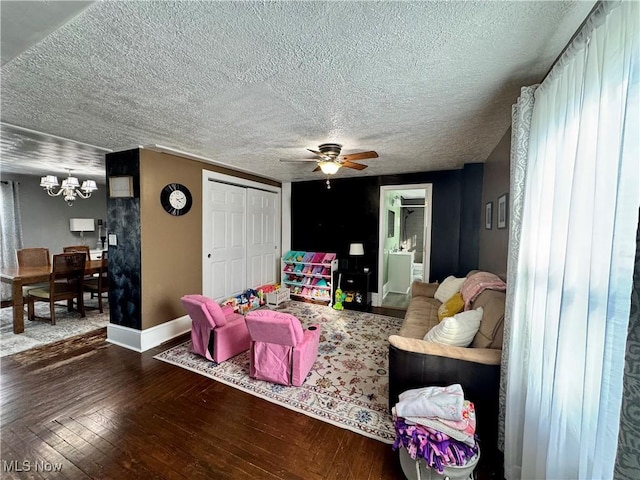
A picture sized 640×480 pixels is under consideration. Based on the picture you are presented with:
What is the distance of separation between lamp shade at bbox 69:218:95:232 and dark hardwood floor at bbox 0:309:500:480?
4.22m

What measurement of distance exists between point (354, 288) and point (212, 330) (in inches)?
107

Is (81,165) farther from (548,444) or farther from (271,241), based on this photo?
(548,444)

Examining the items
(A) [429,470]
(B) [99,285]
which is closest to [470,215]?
(A) [429,470]

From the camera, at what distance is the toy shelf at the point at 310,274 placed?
500cm

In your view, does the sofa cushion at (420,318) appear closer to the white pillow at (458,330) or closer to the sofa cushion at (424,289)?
the sofa cushion at (424,289)

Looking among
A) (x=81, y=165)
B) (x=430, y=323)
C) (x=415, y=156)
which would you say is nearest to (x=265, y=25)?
(x=415, y=156)

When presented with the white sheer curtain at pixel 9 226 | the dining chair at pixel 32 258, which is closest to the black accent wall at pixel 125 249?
the dining chair at pixel 32 258

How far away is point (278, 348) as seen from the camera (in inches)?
94.6

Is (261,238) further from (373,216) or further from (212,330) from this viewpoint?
(212,330)

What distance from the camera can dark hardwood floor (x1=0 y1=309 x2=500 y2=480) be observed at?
62.7 inches

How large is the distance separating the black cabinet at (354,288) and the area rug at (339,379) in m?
0.93

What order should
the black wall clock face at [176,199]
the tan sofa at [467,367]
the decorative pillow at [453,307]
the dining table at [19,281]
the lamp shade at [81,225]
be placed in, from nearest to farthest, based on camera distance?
the tan sofa at [467,367]
the decorative pillow at [453,307]
the black wall clock face at [176,199]
the dining table at [19,281]
the lamp shade at [81,225]

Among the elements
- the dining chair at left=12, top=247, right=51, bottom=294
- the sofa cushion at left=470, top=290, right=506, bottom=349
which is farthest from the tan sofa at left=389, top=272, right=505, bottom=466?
the dining chair at left=12, top=247, right=51, bottom=294

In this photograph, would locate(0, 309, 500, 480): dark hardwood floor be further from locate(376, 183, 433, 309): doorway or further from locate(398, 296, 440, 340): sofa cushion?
locate(376, 183, 433, 309): doorway
